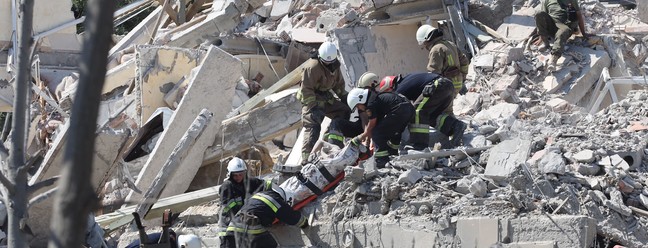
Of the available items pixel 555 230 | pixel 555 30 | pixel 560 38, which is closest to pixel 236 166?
pixel 555 230

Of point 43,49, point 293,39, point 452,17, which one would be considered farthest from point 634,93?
point 43,49

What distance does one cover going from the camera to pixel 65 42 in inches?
741

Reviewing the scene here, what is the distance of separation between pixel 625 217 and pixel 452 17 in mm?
6415

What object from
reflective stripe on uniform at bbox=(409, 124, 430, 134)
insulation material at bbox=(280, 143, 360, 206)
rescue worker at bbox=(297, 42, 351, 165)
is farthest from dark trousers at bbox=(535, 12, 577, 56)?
insulation material at bbox=(280, 143, 360, 206)

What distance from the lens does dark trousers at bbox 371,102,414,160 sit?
1001cm

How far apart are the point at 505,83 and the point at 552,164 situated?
4443mm

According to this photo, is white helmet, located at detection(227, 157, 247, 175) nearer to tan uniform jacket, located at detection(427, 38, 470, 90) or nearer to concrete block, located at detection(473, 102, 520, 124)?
tan uniform jacket, located at detection(427, 38, 470, 90)

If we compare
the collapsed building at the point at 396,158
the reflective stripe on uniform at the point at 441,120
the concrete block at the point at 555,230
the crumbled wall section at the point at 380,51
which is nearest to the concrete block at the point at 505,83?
the collapsed building at the point at 396,158

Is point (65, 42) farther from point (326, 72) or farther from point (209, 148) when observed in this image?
point (326, 72)

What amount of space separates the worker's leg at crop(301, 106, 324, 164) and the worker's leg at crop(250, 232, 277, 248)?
1786mm

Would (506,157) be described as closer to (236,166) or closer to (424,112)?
(424,112)

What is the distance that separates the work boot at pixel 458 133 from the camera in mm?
10539

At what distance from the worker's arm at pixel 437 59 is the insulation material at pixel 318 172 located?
4.17ft

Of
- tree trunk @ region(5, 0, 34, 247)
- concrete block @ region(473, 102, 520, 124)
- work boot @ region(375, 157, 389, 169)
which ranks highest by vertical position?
tree trunk @ region(5, 0, 34, 247)
